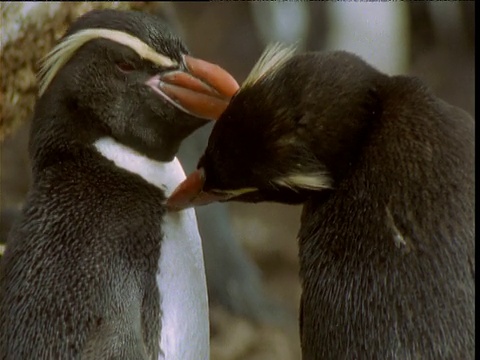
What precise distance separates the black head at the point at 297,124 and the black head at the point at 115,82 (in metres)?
0.15

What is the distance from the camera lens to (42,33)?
1.52 m

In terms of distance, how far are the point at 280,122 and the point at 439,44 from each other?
8.63ft

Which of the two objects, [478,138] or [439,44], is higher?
[439,44]

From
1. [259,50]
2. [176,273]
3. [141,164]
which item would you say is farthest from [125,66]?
[259,50]

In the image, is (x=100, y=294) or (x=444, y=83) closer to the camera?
(x=100, y=294)

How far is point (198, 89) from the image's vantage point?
1115mm

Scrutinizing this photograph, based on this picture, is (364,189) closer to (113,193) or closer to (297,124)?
(297,124)

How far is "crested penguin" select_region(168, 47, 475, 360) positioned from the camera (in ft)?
3.01

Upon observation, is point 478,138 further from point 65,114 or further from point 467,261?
point 65,114

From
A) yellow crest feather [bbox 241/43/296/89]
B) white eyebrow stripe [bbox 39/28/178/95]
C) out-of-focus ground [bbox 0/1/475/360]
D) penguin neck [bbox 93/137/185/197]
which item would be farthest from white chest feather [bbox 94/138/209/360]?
out-of-focus ground [bbox 0/1/475/360]

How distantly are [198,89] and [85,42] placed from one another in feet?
0.47

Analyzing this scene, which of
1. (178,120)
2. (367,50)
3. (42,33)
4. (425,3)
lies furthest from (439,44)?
(178,120)

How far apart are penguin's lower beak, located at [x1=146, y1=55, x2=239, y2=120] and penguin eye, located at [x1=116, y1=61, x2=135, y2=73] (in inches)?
1.0

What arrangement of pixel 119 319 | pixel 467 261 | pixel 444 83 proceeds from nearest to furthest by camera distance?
pixel 467 261, pixel 119 319, pixel 444 83
